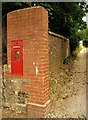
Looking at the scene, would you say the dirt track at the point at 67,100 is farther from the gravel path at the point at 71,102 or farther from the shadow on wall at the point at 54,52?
the shadow on wall at the point at 54,52

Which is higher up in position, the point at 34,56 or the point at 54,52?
the point at 54,52

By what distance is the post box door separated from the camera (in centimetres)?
440

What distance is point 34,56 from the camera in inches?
164

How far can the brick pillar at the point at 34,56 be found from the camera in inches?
161

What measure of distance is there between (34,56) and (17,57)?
0.56 meters

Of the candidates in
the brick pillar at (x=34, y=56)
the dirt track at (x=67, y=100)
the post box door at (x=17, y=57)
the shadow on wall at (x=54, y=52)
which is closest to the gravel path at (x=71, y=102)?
the dirt track at (x=67, y=100)

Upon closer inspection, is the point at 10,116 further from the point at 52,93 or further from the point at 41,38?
the point at 41,38

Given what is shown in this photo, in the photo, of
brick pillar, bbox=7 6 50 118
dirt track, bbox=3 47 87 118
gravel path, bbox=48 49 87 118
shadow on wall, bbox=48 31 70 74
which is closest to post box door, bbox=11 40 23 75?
brick pillar, bbox=7 6 50 118

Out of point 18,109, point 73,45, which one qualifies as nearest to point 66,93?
point 18,109

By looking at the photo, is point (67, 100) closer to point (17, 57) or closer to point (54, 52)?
point (17, 57)

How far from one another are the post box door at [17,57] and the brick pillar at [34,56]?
0.11m

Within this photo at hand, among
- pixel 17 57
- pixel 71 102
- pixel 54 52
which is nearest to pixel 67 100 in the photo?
pixel 71 102

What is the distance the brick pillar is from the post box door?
0.11 metres

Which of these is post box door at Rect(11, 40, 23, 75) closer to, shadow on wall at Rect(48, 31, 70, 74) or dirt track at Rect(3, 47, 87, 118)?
dirt track at Rect(3, 47, 87, 118)
